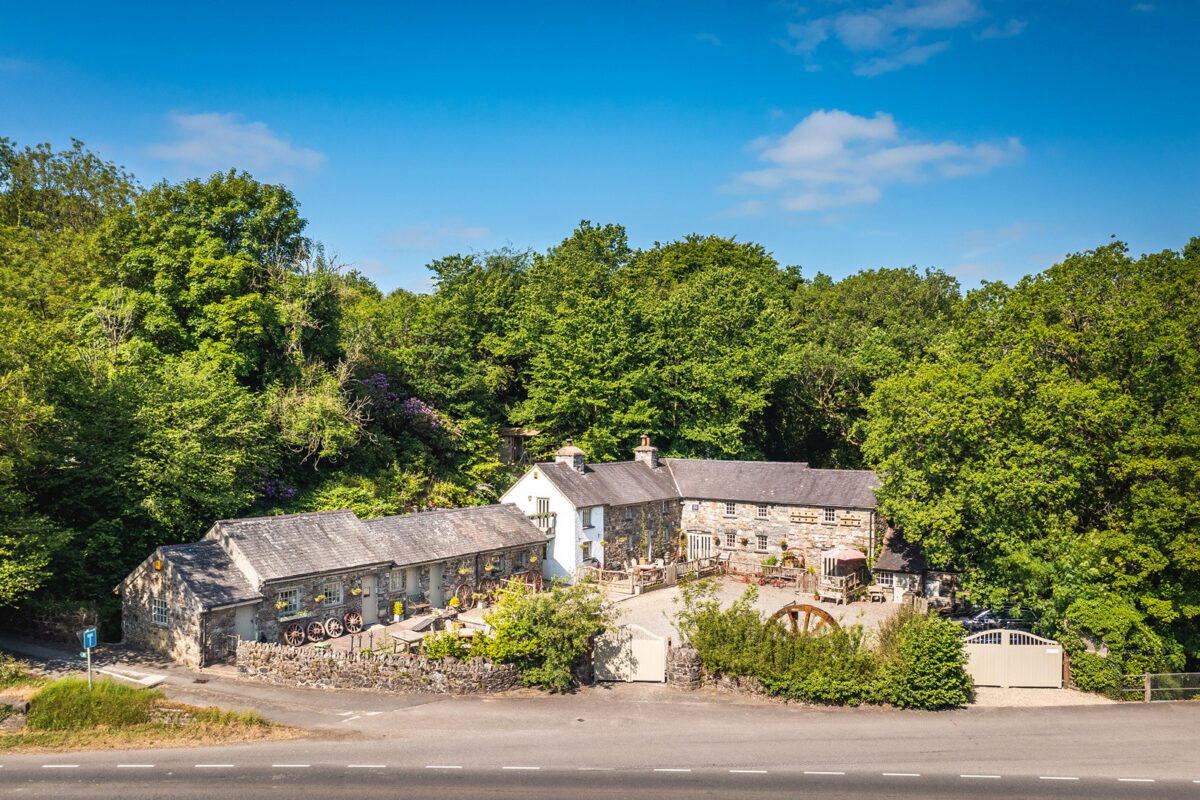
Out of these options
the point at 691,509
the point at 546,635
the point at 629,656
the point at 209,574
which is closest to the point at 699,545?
the point at 691,509

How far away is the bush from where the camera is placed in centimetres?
2462

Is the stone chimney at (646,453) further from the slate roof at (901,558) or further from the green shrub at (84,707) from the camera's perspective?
the green shrub at (84,707)

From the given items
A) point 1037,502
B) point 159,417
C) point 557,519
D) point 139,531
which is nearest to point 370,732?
point 139,531

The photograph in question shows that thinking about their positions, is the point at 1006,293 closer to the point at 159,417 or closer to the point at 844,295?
the point at 159,417

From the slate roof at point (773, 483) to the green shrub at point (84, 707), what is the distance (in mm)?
31961

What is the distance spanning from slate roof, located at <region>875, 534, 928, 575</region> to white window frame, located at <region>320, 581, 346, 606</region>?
81.0 feet

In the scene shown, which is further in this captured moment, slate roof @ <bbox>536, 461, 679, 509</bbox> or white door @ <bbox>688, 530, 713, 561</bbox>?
white door @ <bbox>688, 530, 713, 561</bbox>

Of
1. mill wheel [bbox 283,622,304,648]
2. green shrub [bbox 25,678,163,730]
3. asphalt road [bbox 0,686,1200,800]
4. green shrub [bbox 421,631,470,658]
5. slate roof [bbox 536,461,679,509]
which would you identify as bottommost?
asphalt road [bbox 0,686,1200,800]

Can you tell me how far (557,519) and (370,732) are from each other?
67.9 feet

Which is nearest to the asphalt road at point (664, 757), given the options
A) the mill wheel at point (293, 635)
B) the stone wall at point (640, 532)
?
the mill wheel at point (293, 635)

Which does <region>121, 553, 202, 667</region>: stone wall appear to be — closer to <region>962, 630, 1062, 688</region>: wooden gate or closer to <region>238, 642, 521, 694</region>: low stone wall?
<region>238, 642, 521, 694</region>: low stone wall

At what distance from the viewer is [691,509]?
48094 millimetres

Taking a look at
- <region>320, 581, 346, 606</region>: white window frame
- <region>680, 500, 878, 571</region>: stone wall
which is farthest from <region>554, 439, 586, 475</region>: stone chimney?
<region>320, 581, 346, 606</region>: white window frame

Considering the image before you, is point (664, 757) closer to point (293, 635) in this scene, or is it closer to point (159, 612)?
point (293, 635)
